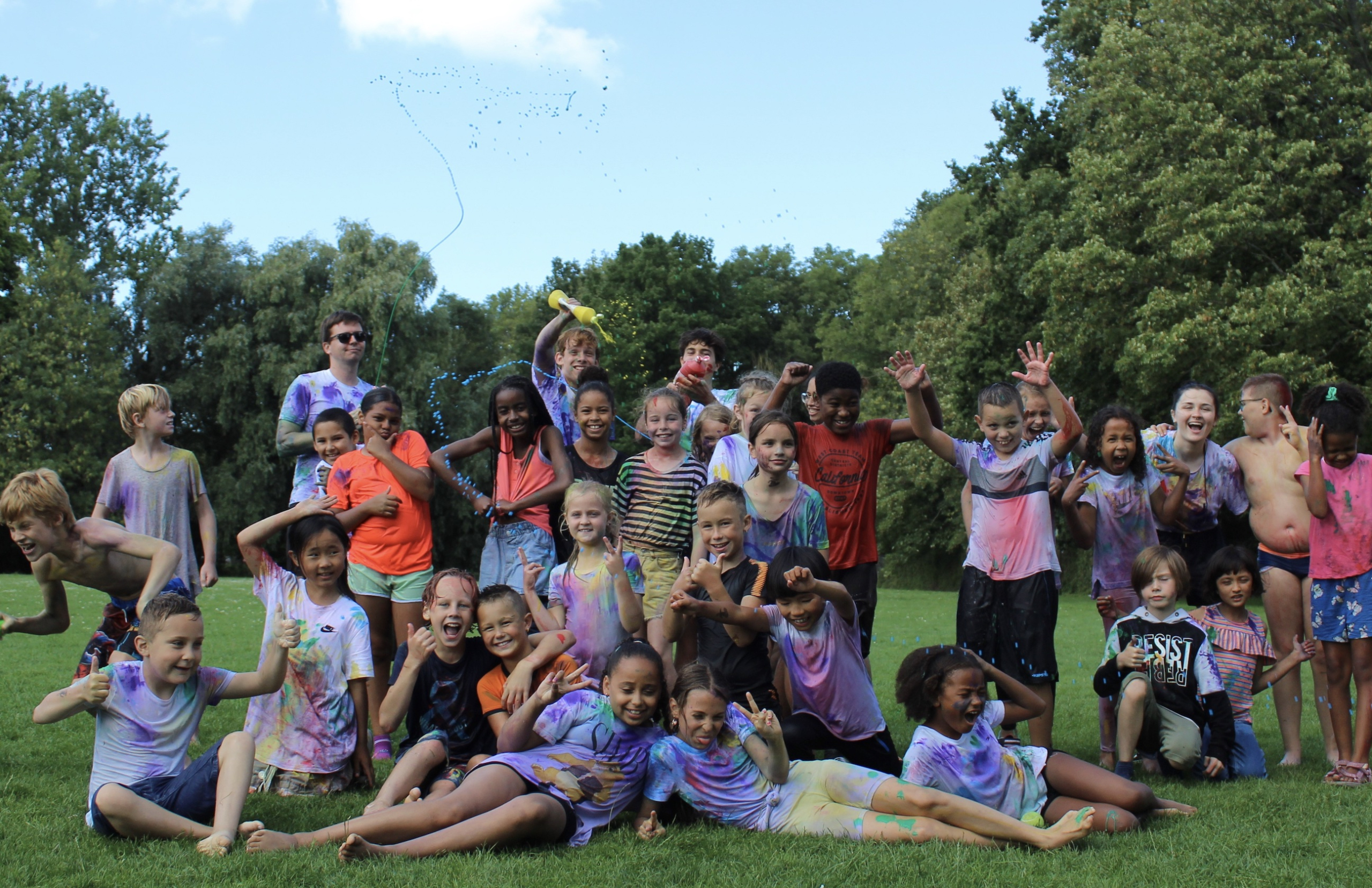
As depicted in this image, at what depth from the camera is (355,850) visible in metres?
4.09

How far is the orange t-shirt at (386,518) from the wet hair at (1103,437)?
12.8ft

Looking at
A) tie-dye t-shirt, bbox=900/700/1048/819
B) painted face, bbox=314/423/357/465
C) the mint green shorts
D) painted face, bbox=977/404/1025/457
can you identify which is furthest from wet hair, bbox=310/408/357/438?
tie-dye t-shirt, bbox=900/700/1048/819

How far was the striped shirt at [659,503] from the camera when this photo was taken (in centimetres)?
611

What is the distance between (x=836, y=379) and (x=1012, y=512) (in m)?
1.21

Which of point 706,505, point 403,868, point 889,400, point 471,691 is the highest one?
point 889,400

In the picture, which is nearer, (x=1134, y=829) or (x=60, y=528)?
(x=1134, y=829)

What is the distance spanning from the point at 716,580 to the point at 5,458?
33.7m

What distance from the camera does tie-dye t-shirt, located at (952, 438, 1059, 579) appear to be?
241 inches

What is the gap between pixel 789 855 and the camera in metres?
4.22

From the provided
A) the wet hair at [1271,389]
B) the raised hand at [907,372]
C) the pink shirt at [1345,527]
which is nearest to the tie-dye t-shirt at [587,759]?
the raised hand at [907,372]

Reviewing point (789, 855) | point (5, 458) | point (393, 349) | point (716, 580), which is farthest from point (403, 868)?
point (5, 458)

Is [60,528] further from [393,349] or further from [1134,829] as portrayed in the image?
[393,349]

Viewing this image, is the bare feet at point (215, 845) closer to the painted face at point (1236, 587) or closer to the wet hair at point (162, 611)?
the wet hair at point (162, 611)

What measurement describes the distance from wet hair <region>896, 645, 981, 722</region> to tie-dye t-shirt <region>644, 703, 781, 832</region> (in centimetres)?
70
